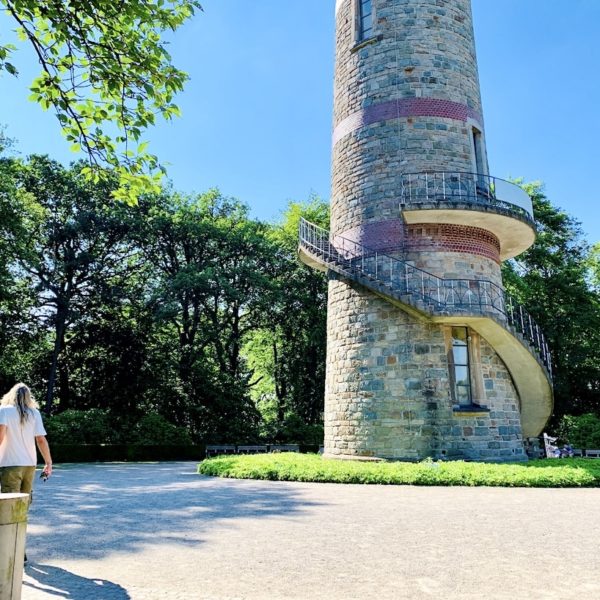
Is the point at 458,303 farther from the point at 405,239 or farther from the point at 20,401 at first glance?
the point at 20,401

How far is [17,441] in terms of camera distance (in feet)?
16.5

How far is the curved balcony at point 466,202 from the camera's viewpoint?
→ 45.0ft

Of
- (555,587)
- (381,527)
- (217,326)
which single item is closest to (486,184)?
(381,527)

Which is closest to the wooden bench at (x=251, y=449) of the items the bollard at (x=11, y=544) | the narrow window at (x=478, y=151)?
the narrow window at (x=478, y=151)

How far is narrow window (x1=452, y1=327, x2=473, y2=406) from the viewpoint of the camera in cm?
1358

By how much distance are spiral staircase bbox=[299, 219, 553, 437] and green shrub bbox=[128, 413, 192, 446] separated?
11072 millimetres

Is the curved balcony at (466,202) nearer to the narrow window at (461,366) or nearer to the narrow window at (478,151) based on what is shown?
the narrow window at (478,151)

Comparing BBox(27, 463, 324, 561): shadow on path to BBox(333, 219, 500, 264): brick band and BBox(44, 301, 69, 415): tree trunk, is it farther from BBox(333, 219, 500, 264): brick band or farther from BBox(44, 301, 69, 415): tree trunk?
BBox(44, 301, 69, 415): tree trunk

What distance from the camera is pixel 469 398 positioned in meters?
13.6

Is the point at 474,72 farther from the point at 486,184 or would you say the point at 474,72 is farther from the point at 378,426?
the point at 378,426

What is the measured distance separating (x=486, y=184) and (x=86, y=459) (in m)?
16.9

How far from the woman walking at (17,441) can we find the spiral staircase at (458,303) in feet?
31.3

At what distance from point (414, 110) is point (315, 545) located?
12680 mm

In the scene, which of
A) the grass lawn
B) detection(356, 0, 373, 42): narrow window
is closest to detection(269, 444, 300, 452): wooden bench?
the grass lawn
